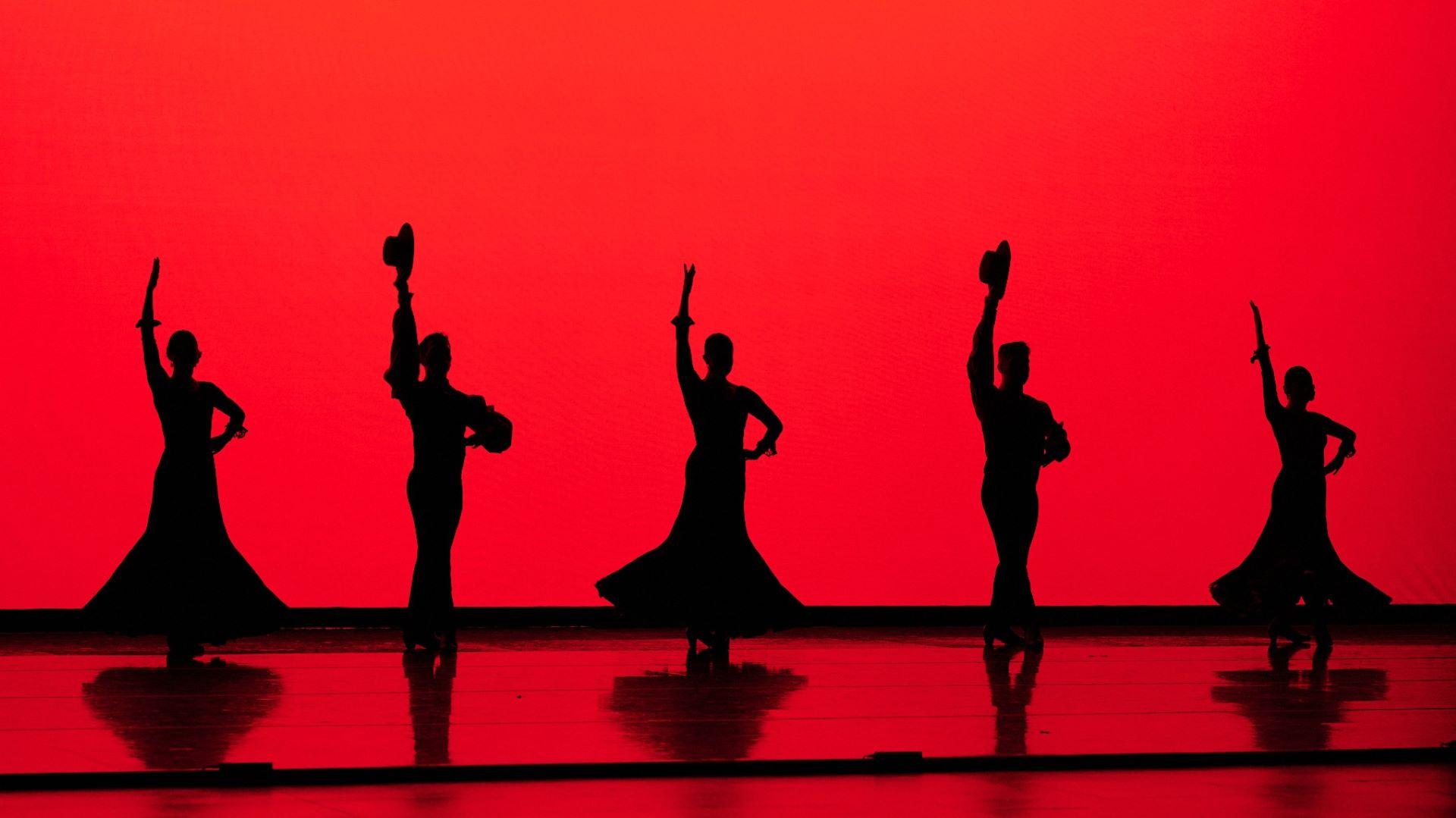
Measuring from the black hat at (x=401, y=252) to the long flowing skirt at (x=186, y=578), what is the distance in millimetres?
975

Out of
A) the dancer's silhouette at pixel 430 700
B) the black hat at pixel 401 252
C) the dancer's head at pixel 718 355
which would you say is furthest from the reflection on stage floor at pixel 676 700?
the black hat at pixel 401 252

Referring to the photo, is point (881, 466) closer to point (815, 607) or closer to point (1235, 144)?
point (815, 607)

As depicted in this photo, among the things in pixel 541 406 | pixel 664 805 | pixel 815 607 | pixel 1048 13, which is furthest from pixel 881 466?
pixel 664 805

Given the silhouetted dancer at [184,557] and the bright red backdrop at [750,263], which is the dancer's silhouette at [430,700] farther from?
the bright red backdrop at [750,263]

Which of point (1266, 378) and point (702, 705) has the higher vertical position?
point (1266, 378)

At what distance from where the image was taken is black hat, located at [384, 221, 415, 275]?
751cm

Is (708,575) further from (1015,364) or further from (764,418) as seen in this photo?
(1015,364)

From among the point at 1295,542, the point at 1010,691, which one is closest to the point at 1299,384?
the point at 1295,542

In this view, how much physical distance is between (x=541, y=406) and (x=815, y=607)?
1.61 m

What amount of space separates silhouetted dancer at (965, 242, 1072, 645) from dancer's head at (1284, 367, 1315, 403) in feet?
3.41

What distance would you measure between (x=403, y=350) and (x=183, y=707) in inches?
93.5

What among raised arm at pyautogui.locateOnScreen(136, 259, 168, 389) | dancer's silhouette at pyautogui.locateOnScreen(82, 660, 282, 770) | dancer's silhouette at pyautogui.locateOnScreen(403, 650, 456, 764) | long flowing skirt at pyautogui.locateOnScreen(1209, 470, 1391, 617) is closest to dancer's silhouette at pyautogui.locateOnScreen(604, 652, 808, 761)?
dancer's silhouette at pyautogui.locateOnScreen(403, 650, 456, 764)

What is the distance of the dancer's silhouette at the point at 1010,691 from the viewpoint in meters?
4.76

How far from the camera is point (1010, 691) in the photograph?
20.0 feet
